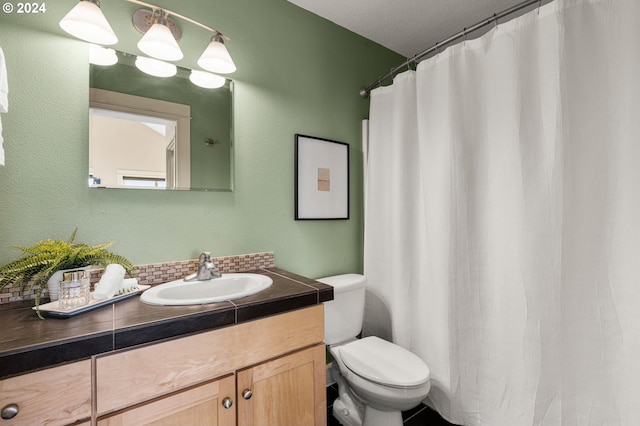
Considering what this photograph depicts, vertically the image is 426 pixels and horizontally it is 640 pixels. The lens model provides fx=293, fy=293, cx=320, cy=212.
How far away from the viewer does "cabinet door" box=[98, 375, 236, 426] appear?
32.4 inches

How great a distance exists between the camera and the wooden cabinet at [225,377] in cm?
81

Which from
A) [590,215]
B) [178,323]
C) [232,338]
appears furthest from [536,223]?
[178,323]

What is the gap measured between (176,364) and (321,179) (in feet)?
4.26

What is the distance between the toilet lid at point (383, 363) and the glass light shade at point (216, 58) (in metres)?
1.56

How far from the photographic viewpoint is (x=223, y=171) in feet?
4.98

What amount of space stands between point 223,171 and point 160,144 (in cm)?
31

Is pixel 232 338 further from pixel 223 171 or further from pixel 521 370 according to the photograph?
pixel 521 370

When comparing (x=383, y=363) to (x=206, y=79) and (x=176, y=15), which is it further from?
(x=176, y=15)

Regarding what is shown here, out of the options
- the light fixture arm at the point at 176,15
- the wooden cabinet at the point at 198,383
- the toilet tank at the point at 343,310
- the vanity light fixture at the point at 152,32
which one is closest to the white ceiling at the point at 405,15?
the light fixture arm at the point at 176,15

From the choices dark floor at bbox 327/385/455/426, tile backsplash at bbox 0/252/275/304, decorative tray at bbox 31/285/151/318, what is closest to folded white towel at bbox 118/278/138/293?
decorative tray at bbox 31/285/151/318

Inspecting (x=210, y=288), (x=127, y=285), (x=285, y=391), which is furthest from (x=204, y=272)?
(x=285, y=391)

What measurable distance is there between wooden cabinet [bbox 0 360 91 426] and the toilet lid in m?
1.05

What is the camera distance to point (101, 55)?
124cm

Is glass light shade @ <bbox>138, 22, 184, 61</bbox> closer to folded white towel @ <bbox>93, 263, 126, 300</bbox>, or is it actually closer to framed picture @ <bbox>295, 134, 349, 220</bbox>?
framed picture @ <bbox>295, 134, 349, 220</bbox>
